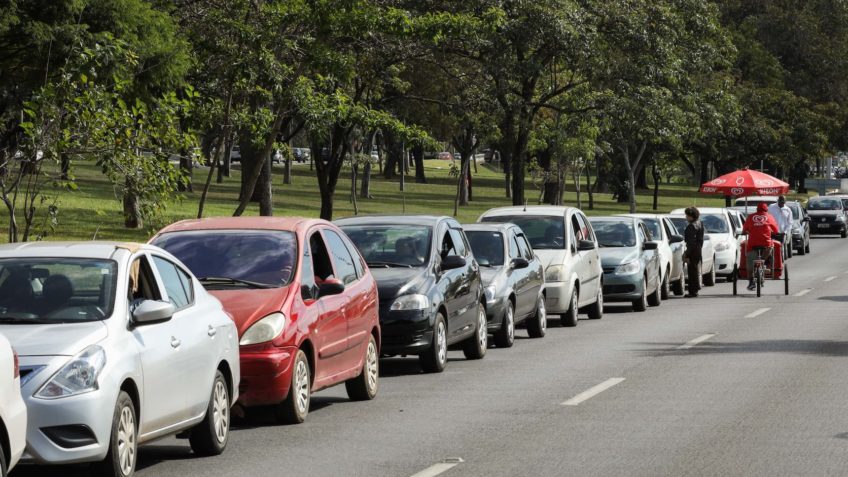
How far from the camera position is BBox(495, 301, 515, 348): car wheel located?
1808 centimetres

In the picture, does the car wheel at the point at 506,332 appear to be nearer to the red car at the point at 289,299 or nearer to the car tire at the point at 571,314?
the car tire at the point at 571,314

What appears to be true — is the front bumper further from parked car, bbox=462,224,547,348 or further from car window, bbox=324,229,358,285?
parked car, bbox=462,224,547,348

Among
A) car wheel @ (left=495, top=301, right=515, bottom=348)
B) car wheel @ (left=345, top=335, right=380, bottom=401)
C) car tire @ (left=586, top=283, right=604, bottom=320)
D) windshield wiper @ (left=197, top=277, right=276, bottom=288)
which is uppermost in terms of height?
windshield wiper @ (left=197, top=277, right=276, bottom=288)

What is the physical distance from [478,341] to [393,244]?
5.15ft

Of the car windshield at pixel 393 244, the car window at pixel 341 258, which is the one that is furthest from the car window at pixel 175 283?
the car windshield at pixel 393 244

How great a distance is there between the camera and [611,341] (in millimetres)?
18844

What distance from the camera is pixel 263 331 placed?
429 inches

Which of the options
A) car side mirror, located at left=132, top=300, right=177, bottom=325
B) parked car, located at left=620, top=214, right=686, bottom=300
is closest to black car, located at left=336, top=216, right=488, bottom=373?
car side mirror, located at left=132, top=300, right=177, bottom=325

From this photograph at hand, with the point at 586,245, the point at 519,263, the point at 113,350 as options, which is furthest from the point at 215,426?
the point at 586,245

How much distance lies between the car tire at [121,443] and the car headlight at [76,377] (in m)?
0.25

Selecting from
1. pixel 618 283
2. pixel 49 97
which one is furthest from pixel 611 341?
pixel 49 97

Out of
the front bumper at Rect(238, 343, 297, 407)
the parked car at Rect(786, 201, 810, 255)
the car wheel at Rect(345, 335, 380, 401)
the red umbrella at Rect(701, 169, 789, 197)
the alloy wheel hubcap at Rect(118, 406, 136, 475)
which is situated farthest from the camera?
the parked car at Rect(786, 201, 810, 255)

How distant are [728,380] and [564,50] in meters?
24.0

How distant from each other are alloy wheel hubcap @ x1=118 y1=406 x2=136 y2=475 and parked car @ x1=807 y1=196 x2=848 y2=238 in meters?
52.2
